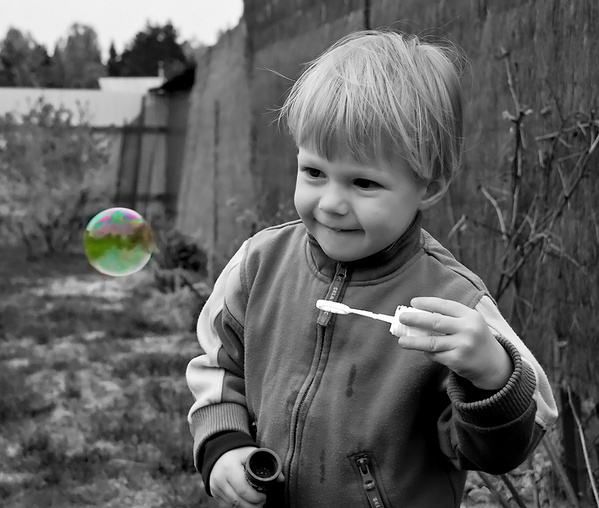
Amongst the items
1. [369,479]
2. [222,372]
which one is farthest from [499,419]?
[222,372]

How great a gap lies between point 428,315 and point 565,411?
1779 millimetres

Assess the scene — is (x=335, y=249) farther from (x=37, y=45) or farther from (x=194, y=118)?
(x=37, y=45)

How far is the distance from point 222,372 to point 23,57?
48.6 m

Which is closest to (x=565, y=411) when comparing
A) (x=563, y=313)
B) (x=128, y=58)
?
(x=563, y=313)

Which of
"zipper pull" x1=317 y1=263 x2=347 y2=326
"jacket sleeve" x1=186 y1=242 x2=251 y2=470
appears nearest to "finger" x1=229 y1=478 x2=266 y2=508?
"jacket sleeve" x1=186 y1=242 x2=251 y2=470

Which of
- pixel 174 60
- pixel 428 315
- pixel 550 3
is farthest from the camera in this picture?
pixel 174 60

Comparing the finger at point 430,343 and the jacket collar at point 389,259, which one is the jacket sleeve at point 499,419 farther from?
the jacket collar at point 389,259

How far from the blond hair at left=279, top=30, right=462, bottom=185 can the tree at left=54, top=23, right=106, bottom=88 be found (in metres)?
44.9

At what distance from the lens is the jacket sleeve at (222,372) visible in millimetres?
1598

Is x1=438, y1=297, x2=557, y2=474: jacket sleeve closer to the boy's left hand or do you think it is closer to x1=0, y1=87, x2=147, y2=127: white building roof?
the boy's left hand

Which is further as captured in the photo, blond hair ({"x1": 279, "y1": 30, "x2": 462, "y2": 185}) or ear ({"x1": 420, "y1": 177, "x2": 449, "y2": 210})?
ear ({"x1": 420, "y1": 177, "x2": 449, "y2": 210})

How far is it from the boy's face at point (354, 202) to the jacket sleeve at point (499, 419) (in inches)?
10.0

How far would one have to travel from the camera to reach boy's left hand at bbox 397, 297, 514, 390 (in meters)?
1.15

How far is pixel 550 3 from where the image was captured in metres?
2.91
